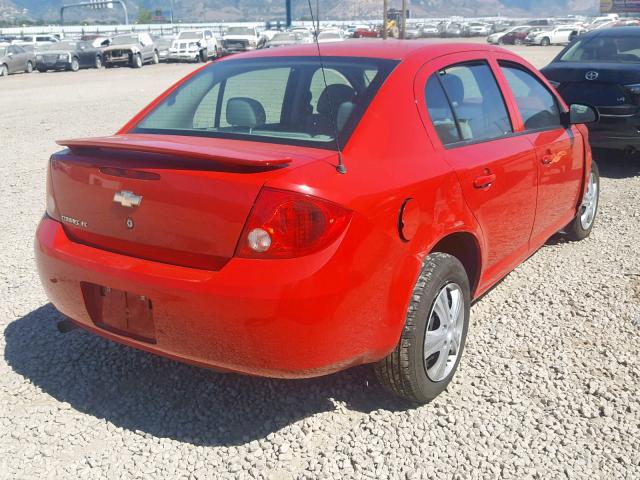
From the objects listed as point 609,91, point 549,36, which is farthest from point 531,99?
point 549,36

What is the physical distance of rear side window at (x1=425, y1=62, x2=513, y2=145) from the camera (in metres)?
3.36

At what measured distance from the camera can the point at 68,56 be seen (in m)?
33.8

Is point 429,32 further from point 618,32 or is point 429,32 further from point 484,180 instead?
point 484,180

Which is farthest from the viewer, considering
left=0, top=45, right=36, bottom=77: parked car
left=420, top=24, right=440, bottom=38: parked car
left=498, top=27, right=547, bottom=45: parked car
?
left=420, top=24, right=440, bottom=38: parked car

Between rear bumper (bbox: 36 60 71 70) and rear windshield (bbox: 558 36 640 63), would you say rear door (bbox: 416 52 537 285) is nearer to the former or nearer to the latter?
rear windshield (bbox: 558 36 640 63)

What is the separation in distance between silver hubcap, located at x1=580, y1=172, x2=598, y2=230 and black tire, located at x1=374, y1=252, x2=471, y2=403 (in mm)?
2788

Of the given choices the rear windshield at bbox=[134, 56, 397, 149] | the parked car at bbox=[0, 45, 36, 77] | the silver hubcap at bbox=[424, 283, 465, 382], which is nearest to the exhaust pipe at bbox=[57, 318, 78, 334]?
the rear windshield at bbox=[134, 56, 397, 149]

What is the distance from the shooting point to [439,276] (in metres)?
3.04

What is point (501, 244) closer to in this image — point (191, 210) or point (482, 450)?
point (482, 450)

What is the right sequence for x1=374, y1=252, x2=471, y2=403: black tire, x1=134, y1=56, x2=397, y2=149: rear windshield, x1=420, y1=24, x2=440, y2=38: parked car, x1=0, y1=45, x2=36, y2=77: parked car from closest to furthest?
x1=374, y1=252, x2=471, y2=403: black tire, x1=134, y1=56, x2=397, y2=149: rear windshield, x1=0, y1=45, x2=36, y2=77: parked car, x1=420, y1=24, x2=440, y2=38: parked car

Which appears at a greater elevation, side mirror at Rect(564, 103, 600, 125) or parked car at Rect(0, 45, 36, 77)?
side mirror at Rect(564, 103, 600, 125)

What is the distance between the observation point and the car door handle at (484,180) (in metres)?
3.36

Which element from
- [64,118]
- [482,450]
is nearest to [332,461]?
[482,450]

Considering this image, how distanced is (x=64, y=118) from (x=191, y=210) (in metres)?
12.7
